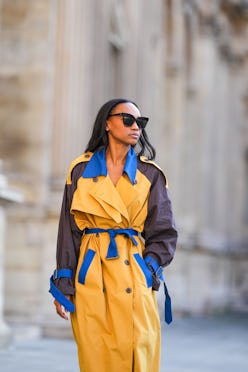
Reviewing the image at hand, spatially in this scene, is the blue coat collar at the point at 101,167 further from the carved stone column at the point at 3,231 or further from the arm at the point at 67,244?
the carved stone column at the point at 3,231

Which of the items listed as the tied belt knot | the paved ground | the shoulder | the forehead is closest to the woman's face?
the forehead

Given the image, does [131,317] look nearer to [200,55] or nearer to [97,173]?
[97,173]

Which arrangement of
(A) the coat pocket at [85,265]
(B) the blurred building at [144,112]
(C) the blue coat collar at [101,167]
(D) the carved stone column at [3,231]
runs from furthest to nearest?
1. (B) the blurred building at [144,112]
2. (D) the carved stone column at [3,231]
3. (C) the blue coat collar at [101,167]
4. (A) the coat pocket at [85,265]

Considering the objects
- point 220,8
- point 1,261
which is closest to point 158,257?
point 1,261

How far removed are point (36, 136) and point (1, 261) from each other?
387cm

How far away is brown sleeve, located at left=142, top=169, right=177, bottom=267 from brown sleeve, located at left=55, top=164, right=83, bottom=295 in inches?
13.9

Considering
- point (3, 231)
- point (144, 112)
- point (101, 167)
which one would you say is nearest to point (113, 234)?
point (101, 167)

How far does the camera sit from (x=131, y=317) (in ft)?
16.0

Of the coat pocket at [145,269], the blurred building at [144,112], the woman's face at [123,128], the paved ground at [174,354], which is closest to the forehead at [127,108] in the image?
the woman's face at [123,128]

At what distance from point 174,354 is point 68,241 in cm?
741

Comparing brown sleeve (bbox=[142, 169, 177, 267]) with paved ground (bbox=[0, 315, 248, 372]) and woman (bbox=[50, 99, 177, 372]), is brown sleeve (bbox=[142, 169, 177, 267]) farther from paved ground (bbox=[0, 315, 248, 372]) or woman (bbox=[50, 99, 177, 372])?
paved ground (bbox=[0, 315, 248, 372])

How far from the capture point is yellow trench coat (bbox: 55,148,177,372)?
484 cm

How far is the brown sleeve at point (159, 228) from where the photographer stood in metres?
5.12

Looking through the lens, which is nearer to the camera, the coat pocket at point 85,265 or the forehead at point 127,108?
the coat pocket at point 85,265
